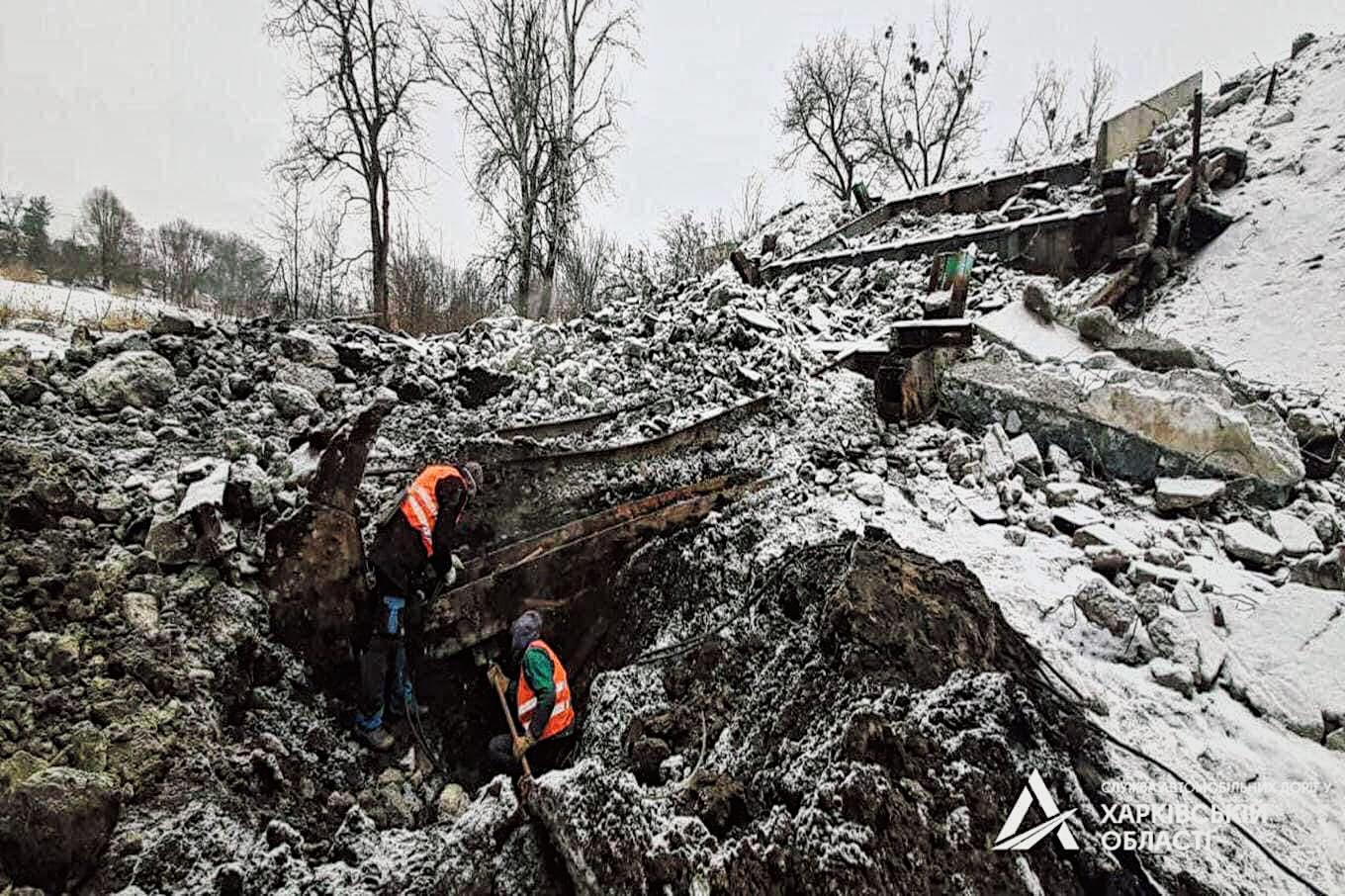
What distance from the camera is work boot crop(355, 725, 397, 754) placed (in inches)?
122

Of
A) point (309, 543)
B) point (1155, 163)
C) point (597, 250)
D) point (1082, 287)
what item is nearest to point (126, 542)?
point (309, 543)

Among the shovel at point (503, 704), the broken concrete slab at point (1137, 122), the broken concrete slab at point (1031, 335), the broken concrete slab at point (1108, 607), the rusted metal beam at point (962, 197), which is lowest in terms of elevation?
the shovel at point (503, 704)

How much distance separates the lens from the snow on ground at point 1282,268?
584 cm

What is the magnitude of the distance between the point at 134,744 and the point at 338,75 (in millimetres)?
13792

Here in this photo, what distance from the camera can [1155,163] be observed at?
27.4 feet

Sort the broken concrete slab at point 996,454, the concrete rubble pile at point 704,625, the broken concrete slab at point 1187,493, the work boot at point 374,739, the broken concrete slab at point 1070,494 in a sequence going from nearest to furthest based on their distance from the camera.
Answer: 1. the concrete rubble pile at point 704,625
2. the work boot at point 374,739
3. the broken concrete slab at point 1187,493
4. the broken concrete slab at point 1070,494
5. the broken concrete slab at point 996,454

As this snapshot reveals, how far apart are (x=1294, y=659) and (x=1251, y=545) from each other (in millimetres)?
1026

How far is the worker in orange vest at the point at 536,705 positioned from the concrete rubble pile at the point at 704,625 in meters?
0.23

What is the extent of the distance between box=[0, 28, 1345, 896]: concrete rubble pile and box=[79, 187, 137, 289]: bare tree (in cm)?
2337

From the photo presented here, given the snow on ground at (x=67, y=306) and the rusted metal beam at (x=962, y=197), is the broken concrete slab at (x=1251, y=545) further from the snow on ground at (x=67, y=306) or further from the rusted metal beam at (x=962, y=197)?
the snow on ground at (x=67, y=306)

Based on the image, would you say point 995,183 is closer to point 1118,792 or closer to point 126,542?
point 1118,792

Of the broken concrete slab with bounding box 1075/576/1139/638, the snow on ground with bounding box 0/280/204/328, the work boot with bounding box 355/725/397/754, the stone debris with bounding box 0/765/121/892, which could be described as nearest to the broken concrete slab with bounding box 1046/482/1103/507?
the broken concrete slab with bounding box 1075/576/1139/638

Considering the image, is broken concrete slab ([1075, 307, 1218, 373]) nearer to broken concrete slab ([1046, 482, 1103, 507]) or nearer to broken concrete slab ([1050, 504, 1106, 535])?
broken concrete slab ([1046, 482, 1103, 507])

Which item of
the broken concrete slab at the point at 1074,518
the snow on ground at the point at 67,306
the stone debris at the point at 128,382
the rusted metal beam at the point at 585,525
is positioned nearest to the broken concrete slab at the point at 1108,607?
the broken concrete slab at the point at 1074,518
